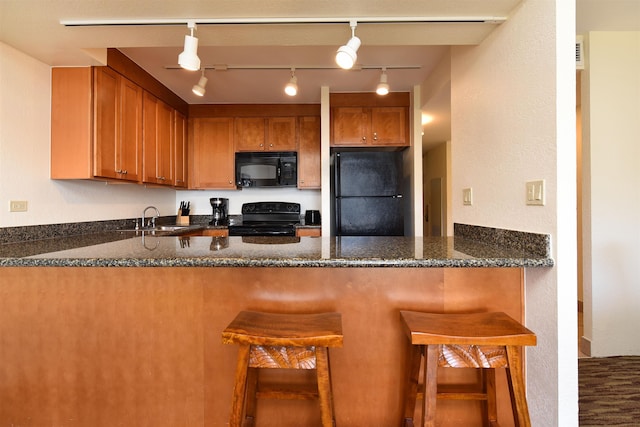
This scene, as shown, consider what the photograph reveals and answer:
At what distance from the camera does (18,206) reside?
196 centimetres

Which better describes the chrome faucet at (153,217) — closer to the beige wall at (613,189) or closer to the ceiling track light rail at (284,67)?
the ceiling track light rail at (284,67)

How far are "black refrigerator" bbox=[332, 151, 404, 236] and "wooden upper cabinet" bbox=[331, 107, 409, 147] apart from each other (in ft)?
0.99

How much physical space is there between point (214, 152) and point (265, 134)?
2.06 feet

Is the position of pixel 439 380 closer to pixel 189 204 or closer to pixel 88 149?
pixel 88 149

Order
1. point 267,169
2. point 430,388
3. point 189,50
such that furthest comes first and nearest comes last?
point 267,169 < point 189,50 < point 430,388

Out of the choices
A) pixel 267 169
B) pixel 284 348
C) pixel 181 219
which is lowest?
pixel 284 348

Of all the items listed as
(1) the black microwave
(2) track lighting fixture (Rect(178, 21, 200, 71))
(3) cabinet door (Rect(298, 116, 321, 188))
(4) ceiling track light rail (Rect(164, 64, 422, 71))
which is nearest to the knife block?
(1) the black microwave

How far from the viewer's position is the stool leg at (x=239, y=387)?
1104 mm

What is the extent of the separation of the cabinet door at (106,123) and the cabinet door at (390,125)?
90.7 inches

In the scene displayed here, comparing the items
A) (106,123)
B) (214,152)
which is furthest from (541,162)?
(214,152)

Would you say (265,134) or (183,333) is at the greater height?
A: (265,134)

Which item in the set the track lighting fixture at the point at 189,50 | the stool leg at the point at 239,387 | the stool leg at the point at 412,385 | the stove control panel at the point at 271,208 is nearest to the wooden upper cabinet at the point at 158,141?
the stove control panel at the point at 271,208

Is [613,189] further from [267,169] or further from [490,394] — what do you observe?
[267,169]

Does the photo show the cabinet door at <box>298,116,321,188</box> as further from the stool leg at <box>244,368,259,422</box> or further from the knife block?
the stool leg at <box>244,368,259,422</box>
